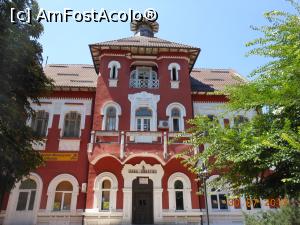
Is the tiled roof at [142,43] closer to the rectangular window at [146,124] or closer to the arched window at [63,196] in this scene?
the rectangular window at [146,124]

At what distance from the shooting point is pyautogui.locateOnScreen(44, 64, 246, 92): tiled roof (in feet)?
63.7

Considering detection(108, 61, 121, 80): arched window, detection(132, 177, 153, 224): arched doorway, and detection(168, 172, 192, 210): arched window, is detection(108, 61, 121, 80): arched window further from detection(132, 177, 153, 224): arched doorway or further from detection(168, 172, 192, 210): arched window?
detection(168, 172, 192, 210): arched window

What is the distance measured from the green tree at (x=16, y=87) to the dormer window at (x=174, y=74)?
27.7 feet

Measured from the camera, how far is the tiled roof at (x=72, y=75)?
62.7 ft

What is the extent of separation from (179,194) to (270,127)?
382 inches

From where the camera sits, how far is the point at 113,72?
1878cm

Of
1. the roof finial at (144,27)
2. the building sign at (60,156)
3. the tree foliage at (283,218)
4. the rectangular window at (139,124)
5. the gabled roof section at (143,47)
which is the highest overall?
the roof finial at (144,27)

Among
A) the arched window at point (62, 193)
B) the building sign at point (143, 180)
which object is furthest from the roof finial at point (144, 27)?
the arched window at point (62, 193)

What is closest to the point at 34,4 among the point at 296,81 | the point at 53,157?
the point at 53,157

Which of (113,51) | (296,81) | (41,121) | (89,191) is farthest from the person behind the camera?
(113,51)

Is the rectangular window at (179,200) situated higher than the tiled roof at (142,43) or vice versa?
the tiled roof at (142,43)

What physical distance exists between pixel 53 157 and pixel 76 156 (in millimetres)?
1310

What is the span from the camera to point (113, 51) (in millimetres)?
19141

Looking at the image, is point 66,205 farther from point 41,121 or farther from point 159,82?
point 159,82
